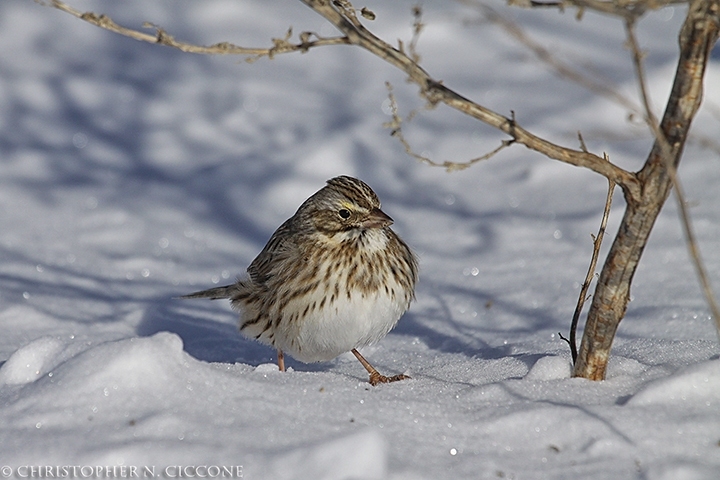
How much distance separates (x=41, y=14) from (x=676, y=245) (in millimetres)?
7699

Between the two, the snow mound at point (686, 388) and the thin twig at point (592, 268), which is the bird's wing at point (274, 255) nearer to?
the thin twig at point (592, 268)

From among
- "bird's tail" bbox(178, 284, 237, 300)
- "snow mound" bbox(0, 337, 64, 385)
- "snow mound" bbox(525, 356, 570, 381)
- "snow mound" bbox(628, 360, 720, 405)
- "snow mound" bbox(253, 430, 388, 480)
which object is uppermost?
"snow mound" bbox(628, 360, 720, 405)

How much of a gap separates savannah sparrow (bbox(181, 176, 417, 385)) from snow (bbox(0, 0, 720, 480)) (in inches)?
10.5

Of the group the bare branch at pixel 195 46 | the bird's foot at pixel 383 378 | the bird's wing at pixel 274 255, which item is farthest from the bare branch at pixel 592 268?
the bird's wing at pixel 274 255

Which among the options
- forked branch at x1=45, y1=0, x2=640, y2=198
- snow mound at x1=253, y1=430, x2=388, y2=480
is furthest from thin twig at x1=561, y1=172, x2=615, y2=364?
snow mound at x1=253, y1=430, x2=388, y2=480

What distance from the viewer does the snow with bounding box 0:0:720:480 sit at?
283 cm

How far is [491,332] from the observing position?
15.7ft

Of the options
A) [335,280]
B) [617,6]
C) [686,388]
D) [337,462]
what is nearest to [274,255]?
[335,280]

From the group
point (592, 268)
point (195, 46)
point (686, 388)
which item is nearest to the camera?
point (195, 46)

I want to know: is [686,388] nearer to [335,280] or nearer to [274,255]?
[335,280]

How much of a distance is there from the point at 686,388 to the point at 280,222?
410cm

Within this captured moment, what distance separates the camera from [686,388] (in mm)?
3057

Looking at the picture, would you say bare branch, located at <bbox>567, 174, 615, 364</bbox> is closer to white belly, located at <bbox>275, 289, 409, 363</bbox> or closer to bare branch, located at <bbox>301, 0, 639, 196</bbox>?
bare branch, located at <bbox>301, 0, 639, 196</bbox>

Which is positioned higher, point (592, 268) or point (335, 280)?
point (592, 268)
